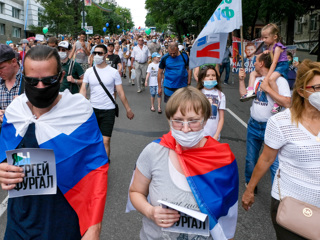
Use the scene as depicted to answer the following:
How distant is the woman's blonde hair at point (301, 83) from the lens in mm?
2330

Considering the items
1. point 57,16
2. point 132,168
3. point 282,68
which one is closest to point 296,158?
point 282,68

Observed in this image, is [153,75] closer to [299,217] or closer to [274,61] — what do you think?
[274,61]

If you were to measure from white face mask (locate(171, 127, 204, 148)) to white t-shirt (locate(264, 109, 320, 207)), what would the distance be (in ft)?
2.38

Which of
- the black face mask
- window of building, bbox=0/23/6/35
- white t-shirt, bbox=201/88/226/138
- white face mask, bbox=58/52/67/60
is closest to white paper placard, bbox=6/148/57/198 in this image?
the black face mask

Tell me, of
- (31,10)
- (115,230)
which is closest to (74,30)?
(31,10)

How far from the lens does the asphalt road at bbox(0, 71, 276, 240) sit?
366 cm

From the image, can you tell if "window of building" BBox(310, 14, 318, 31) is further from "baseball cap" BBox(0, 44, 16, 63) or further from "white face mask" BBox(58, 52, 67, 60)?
"baseball cap" BBox(0, 44, 16, 63)

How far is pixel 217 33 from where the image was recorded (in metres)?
5.18

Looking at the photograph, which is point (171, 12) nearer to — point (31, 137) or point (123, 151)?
point (123, 151)

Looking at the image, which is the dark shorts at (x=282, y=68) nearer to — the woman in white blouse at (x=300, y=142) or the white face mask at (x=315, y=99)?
the woman in white blouse at (x=300, y=142)

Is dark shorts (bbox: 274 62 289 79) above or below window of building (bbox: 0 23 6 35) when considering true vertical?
below

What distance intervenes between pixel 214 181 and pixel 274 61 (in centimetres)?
264

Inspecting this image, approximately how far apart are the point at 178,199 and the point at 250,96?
2.72 m

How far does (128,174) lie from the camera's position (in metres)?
5.18
